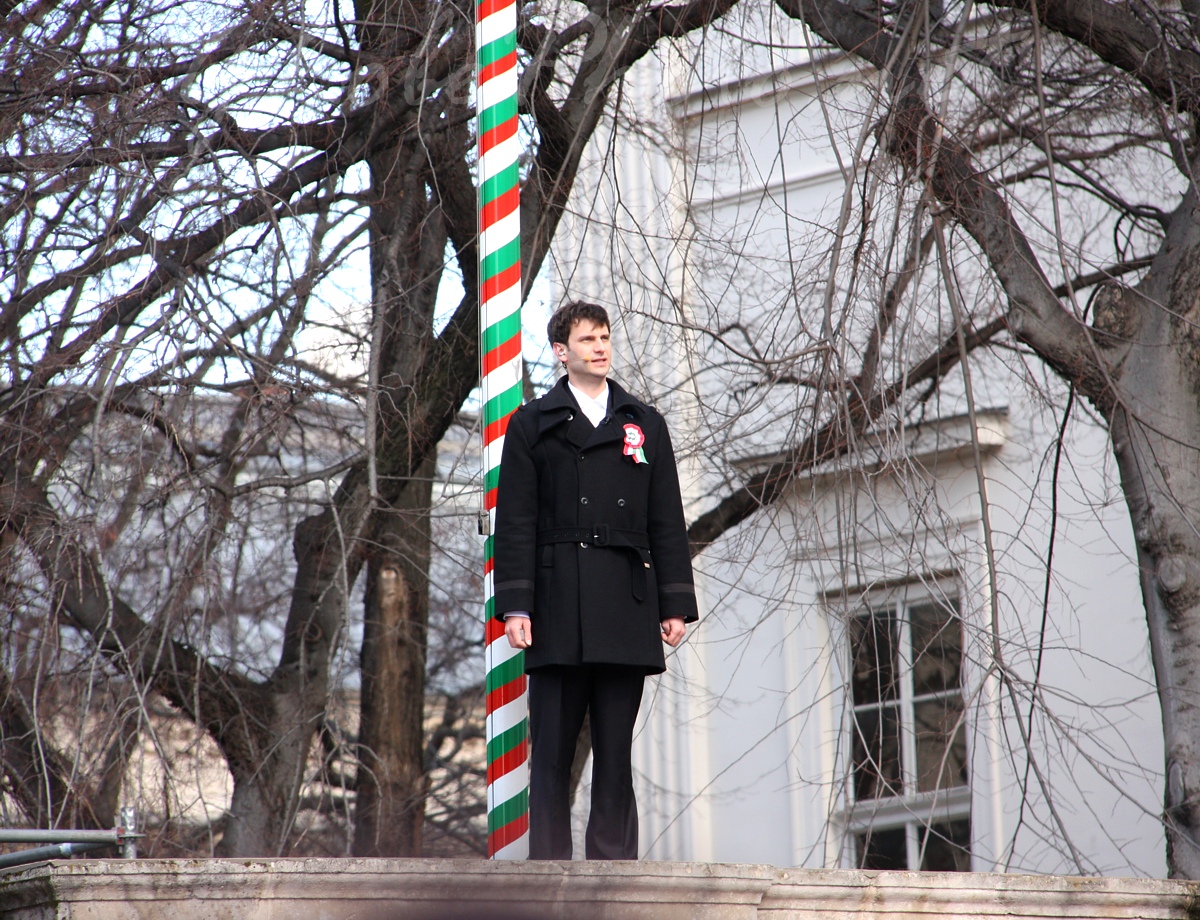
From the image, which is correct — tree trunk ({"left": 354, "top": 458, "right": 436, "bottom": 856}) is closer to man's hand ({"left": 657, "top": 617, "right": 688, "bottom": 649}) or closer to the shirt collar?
the shirt collar

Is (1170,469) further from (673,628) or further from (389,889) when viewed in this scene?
(389,889)

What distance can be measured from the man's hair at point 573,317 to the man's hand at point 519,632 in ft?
2.77

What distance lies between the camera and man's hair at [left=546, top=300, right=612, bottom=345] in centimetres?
463

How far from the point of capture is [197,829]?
26.2ft

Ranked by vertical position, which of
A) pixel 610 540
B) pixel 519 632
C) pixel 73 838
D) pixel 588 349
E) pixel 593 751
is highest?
pixel 588 349

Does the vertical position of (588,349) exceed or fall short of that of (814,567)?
it falls short

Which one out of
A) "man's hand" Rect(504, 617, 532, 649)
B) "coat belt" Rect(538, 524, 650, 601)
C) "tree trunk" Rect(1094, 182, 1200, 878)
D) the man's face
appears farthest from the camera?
"tree trunk" Rect(1094, 182, 1200, 878)

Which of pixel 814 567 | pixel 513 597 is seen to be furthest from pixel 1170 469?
pixel 513 597

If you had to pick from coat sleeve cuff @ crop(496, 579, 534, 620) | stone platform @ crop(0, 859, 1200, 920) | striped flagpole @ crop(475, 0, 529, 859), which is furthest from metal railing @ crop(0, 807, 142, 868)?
A: coat sleeve cuff @ crop(496, 579, 534, 620)

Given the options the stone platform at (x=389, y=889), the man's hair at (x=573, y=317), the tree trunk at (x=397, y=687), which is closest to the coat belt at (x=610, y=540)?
the man's hair at (x=573, y=317)

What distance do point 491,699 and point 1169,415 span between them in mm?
3060

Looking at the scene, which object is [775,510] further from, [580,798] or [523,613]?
[580,798]

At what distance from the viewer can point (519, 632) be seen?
443 centimetres

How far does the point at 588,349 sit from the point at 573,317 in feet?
0.34
